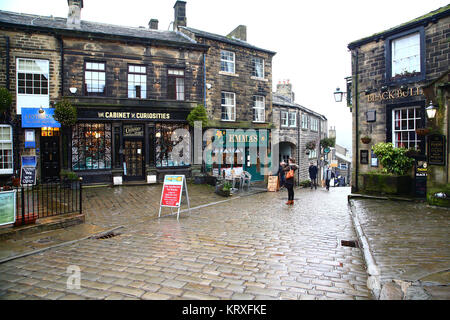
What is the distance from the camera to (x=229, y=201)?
41.1 feet

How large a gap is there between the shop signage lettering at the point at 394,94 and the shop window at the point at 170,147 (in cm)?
1030

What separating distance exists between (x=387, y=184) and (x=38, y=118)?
16.6m

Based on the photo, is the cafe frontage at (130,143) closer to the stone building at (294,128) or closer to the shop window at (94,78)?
the shop window at (94,78)

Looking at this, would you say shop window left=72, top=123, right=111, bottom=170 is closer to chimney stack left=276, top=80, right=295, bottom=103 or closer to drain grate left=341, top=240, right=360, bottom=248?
drain grate left=341, top=240, right=360, bottom=248

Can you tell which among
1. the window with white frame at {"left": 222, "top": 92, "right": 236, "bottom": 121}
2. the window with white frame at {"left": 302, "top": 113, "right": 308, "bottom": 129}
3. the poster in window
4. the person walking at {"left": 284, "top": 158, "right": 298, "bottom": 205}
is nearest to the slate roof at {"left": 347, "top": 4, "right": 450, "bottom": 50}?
the poster in window

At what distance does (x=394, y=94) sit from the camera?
41.1ft

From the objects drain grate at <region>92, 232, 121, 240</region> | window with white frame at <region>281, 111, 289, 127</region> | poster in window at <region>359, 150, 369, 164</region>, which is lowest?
drain grate at <region>92, 232, 121, 240</region>

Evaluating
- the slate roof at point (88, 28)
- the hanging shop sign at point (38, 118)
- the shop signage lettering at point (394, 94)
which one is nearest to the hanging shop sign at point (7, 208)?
the hanging shop sign at point (38, 118)

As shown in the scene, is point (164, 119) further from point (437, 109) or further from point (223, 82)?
point (437, 109)

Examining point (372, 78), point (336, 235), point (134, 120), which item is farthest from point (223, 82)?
point (336, 235)

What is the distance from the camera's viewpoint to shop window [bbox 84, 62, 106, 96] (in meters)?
15.6

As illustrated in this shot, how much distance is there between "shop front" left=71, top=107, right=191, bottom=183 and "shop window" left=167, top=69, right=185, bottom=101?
1.21 meters

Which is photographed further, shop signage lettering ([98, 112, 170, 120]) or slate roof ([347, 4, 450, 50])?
shop signage lettering ([98, 112, 170, 120])
